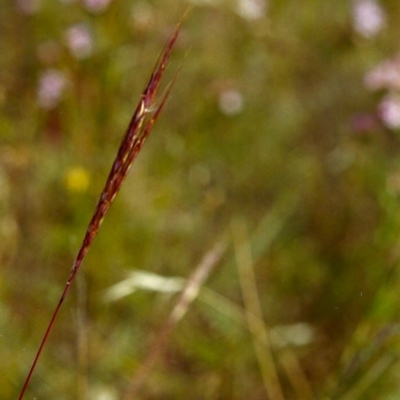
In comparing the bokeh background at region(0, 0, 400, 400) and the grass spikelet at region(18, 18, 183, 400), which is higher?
the bokeh background at region(0, 0, 400, 400)

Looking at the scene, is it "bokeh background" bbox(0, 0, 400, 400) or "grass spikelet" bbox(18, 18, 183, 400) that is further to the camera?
"bokeh background" bbox(0, 0, 400, 400)

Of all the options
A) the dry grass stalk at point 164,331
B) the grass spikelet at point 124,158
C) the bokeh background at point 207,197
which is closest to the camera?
the grass spikelet at point 124,158

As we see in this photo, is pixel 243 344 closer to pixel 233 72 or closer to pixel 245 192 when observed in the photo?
pixel 245 192

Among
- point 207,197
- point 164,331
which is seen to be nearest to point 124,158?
point 164,331

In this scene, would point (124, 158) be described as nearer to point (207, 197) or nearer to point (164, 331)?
point (164, 331)

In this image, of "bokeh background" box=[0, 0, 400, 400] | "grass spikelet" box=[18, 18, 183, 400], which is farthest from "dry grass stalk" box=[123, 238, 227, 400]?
"grass spikelet" box=[18, 18, 183, 400]

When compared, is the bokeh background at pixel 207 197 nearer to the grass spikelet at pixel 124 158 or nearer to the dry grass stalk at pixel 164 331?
the dry grass stalk at pixel 164 331

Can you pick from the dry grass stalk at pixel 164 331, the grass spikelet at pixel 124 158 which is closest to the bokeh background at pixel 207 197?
the dry grass stalk at pixel 164 331

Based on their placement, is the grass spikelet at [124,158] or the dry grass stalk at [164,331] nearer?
the grass spikelet at [124,158]

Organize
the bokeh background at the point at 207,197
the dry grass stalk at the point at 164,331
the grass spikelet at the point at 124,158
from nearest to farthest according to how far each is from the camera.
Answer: the grass spikelet at the point at 124,158, the dry grass stalk at the point at 164,331, the bokeh background at the point at 207,197

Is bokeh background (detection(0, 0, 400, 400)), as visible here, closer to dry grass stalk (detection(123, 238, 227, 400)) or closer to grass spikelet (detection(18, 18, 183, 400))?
dry grass stalk (detection(123, 238, 227, 400))
